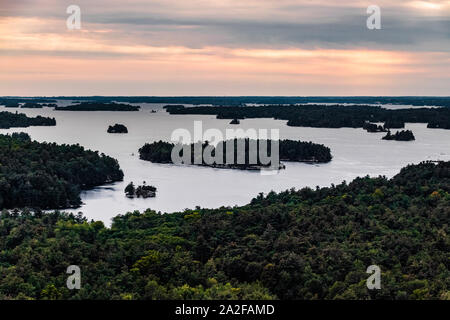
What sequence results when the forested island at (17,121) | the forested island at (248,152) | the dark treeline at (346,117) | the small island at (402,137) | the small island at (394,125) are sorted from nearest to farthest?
the forested island at (248,152)
the small island at (402,137)
the forested island at (17,121)
the small island at (394,125)
the dark treeline at (346,117)

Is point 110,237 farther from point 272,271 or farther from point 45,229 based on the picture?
point 272,271

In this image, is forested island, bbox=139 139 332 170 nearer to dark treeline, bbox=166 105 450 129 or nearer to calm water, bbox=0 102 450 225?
calm water, bbox=0 102 450 225

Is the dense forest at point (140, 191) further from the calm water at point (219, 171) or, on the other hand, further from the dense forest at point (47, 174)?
the dense forest at point (47, 174)

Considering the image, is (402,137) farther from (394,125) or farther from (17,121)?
(17,121)

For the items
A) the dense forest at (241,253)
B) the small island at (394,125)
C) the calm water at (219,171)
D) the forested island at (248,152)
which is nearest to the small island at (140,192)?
the calm water at (219,171)

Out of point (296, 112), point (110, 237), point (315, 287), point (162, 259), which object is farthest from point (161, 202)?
point (296, 112)

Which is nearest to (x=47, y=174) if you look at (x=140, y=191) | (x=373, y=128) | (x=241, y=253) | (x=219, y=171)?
(x=140, y=191)
